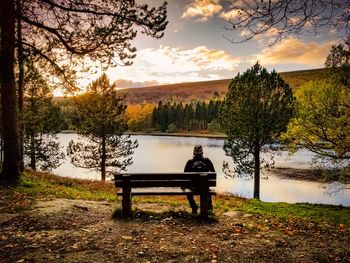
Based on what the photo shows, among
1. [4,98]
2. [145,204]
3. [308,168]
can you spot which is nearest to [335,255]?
[145,204]

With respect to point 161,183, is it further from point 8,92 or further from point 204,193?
point 8,92

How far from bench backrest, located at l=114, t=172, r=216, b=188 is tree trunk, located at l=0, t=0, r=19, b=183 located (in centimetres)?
627

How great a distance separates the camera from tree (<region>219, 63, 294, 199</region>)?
23922 millimetres

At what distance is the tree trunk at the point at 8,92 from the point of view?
1193 cm

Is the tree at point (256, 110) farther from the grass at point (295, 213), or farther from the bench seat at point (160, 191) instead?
the bench seat at point (160, 191)

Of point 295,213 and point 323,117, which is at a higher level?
point 323,117

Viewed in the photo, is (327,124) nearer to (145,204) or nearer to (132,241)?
(145,204)

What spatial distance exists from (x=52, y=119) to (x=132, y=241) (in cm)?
2852

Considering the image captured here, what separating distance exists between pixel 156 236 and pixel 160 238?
0.49 feet

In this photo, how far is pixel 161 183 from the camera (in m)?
8.52

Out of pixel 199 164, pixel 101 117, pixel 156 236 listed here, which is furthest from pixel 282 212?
pixel 101 117

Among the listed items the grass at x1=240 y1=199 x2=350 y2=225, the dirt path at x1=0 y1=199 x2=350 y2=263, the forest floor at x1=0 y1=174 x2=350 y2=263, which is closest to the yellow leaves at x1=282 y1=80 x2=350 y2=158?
the grass at x1=240 y1=199 x2=350 y2=225

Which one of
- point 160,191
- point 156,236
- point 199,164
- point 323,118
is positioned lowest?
point 156,236

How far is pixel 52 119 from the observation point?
107 ft
